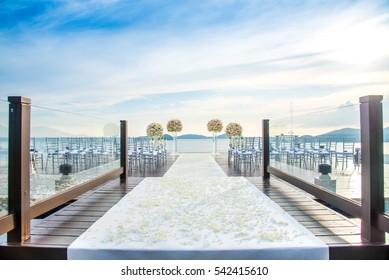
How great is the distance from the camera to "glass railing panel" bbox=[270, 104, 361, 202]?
2.70 meters

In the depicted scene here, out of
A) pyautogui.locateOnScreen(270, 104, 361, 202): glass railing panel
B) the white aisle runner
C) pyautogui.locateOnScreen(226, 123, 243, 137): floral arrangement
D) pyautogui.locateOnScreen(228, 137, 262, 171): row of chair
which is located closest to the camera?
the white aisle runner

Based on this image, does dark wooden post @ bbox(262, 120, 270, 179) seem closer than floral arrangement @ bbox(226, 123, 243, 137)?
Yes

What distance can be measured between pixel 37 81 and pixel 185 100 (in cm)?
747

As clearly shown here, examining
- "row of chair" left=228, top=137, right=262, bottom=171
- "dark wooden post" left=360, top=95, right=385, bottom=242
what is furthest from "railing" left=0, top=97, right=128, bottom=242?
"row of chair" left=228, top=137, right=262, bottom=171

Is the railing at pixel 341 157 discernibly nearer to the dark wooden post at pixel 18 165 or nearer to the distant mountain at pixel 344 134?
the distant mountain at pixel 344 134

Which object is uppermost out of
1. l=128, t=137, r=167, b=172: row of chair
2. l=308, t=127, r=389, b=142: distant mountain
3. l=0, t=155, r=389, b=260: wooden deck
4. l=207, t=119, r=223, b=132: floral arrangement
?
l=207, t=119, r=223, b=132: floral arrangement

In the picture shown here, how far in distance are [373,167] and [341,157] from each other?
103 cm

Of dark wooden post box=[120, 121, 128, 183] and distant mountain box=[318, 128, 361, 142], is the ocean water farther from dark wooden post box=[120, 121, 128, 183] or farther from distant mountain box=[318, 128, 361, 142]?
distant mountain box=[318, 128, 361, 142]

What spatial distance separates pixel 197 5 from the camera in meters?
7.30

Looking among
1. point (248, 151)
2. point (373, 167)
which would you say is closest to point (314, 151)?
point (373, 167)

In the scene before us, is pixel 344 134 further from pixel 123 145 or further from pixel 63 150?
pixel 123 145

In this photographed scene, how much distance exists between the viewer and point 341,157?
10.5 feet

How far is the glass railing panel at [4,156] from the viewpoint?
7.01 feet

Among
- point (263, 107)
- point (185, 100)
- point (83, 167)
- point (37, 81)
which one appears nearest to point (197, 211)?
point (83, 167)
